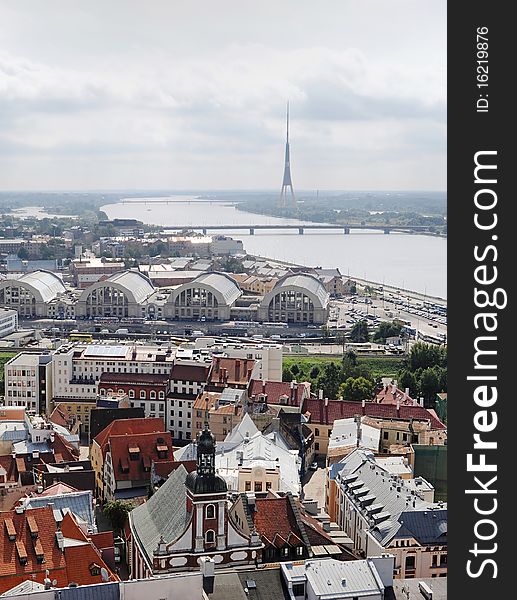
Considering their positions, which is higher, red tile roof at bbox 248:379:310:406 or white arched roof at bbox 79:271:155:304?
white arched roof at bbox 79:271:155:304

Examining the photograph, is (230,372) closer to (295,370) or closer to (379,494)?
(295,370)

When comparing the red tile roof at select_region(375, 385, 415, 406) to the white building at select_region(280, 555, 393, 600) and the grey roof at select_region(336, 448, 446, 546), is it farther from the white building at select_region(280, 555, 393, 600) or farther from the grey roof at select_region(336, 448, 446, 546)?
the white building at select_region(280, 555, 393, 600)

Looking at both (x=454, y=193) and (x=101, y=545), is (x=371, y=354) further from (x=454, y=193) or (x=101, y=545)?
(x=454, y=193)

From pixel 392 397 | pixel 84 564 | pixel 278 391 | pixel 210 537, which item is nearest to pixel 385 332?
pixel 392 397

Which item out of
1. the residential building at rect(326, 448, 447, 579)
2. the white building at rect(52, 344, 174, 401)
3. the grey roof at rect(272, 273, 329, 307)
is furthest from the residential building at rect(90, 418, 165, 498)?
the grey roof at rect(272, 273, 329, 307)

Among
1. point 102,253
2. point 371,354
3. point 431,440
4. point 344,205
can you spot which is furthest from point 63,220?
point 431,440

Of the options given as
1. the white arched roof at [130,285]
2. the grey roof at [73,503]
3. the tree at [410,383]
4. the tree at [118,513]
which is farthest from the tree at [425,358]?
the white arched roof at [130,285]
